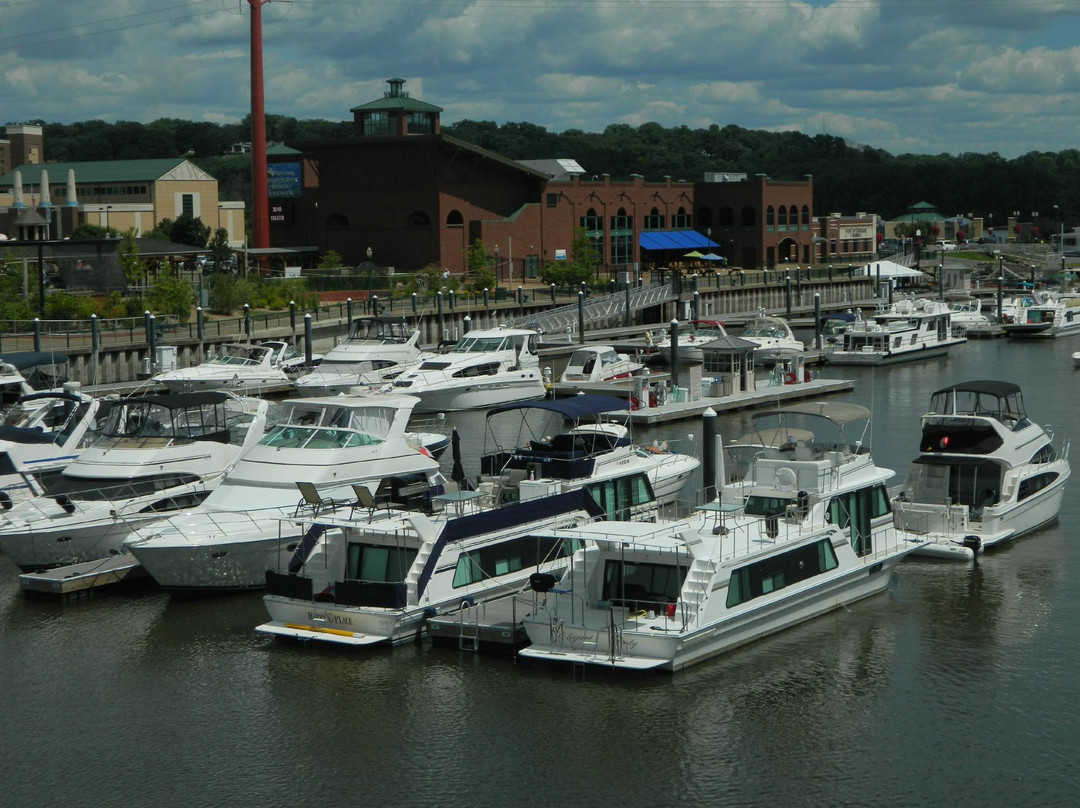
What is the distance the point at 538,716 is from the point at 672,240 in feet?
319

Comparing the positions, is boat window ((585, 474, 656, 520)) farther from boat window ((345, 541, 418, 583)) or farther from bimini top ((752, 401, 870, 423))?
boat window ((345, 541, 418, 583))

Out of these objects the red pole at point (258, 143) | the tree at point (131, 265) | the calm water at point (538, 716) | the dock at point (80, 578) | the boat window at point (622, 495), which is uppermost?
the red pole at point (258, 143)

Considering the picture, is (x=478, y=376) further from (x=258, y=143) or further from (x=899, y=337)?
(x=258, y=143)

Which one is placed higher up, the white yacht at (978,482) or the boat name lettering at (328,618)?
the white yacht at (978,482)

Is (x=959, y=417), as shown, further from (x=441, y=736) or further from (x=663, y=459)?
(x=441, y=736)

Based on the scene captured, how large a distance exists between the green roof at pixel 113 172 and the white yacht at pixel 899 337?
72.6 m

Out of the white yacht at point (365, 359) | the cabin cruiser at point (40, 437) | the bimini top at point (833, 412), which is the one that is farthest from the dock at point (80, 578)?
the white yacht at point (365, 359)

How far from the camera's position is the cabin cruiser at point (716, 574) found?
21.2 meters

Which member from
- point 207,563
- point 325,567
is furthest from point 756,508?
point 207,563

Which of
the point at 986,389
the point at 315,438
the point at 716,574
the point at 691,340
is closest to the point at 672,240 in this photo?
the point at 691,340

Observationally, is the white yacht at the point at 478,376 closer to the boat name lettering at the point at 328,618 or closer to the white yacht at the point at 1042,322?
the boat name lettering at the point at 328,618

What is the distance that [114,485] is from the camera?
28609 millimetres

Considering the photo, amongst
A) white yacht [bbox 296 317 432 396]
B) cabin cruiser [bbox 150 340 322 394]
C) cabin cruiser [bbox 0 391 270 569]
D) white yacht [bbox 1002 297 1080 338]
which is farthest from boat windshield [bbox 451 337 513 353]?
white yacht [bbox 1002 297 1080 338]

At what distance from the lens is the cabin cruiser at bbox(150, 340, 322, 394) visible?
52.8 metres
